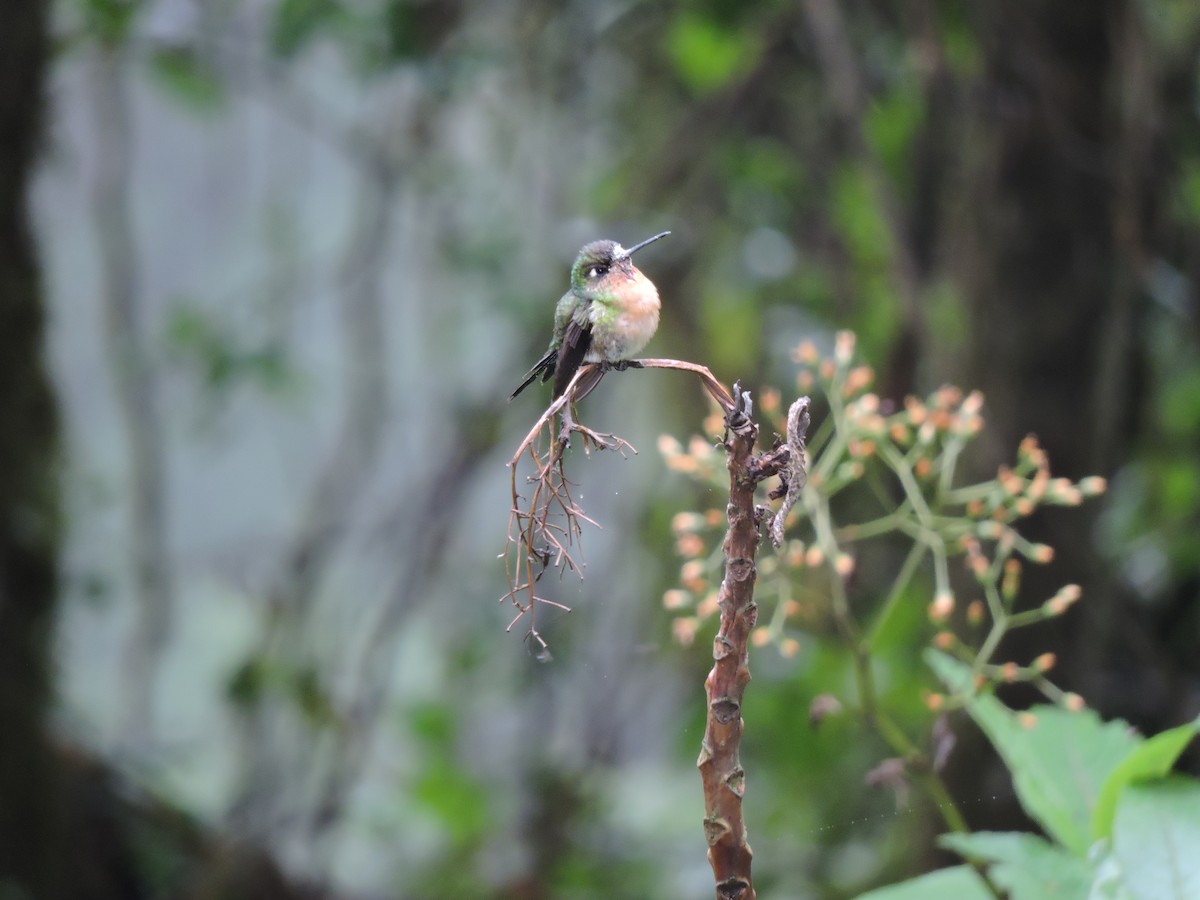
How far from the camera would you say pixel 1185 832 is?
82 cm

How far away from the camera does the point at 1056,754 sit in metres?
1.04

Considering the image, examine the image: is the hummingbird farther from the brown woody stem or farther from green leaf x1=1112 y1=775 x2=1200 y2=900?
green leaf x1=1112 y1=775 x2=1200 y2=900

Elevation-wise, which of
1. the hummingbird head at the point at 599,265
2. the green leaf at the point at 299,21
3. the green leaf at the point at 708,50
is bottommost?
the hummingbird head at the point at 599,265

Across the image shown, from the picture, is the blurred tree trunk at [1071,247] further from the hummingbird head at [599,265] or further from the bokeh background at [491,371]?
the hummingbird head at [599,265]

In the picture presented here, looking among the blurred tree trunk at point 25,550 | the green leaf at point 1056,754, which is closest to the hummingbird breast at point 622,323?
the green leaf at point 1056,754

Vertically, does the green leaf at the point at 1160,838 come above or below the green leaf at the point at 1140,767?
below

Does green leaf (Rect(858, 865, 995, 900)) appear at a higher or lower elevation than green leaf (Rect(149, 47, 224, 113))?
lower

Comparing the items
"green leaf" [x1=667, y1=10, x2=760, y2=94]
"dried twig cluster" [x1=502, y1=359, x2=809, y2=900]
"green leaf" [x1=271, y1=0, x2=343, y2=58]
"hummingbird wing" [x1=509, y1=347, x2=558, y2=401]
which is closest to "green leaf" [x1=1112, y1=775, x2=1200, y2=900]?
"dried twig cluster" [x1=502, y1=359, x2=809, y2=900]

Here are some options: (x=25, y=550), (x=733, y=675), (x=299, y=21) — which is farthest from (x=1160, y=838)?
(x=25, y=550)

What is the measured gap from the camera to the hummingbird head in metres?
0.91

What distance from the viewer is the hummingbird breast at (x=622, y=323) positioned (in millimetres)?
839

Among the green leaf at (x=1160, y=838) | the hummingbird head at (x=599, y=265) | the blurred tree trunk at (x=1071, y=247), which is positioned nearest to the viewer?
the green leaf at (x=1160, y=838)

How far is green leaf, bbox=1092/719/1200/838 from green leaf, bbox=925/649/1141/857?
2.0 inches

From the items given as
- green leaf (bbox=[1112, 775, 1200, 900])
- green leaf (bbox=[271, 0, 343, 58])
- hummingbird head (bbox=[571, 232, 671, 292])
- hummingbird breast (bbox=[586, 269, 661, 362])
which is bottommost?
green leaf (bbox=[1112, 775, 1200, 900])
